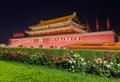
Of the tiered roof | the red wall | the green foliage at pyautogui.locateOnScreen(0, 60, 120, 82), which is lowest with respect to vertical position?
the green foliage at pyautogui.locateOnScreen(0, 60, 120, 82)

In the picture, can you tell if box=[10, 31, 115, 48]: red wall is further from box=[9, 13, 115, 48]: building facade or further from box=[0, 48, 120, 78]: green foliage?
box=[0, 48, 120, 78]: green foliage

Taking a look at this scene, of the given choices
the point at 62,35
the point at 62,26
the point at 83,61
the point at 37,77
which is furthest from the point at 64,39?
→ the point at 37,77

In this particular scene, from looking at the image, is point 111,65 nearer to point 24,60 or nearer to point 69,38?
point 24,60

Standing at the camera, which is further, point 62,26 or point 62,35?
point 62,26

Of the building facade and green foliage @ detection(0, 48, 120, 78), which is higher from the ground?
the building facade

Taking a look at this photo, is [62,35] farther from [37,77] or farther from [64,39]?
[37,77]

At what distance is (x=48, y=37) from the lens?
34.4m

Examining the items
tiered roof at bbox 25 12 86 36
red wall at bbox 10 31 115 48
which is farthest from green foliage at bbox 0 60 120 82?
tiered roof at bbox 25 12 86 36

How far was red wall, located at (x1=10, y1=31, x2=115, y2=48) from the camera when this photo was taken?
24.8 meters

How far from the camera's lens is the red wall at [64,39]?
2484cm

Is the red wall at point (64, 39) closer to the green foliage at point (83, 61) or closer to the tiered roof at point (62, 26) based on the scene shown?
the tiered roof at point (62, 26)

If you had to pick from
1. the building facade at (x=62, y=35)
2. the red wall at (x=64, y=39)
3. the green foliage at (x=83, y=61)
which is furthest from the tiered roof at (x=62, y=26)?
the green foliage at (x=83, y=61)

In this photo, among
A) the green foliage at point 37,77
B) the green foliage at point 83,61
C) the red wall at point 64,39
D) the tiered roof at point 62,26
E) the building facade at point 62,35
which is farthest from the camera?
the tiered roof at point 62,26

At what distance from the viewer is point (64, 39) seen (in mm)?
30906
